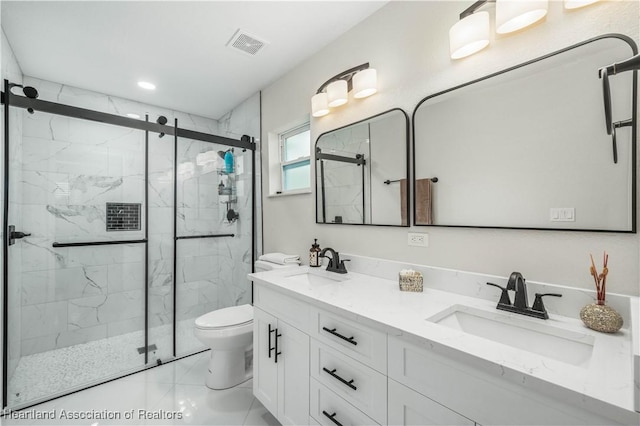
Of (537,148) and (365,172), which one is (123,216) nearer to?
(365,172)

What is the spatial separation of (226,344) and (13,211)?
1728 millimetres

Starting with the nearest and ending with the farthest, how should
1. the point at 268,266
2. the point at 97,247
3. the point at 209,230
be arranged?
the point at 268,266, the point at 97,247, the point at 209,230

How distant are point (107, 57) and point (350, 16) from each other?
191cm

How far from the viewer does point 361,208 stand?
6.21 feet

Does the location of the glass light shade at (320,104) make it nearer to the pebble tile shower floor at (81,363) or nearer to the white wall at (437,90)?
the white wall at (437,90)

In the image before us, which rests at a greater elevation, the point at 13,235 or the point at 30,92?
the point at 30,92

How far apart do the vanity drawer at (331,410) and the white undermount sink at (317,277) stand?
0.63m

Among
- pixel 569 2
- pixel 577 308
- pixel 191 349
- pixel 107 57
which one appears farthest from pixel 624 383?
pixel 107 57

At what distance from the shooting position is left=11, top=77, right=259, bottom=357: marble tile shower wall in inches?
85.7

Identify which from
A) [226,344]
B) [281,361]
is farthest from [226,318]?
[281,361]

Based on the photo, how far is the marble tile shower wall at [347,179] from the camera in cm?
189

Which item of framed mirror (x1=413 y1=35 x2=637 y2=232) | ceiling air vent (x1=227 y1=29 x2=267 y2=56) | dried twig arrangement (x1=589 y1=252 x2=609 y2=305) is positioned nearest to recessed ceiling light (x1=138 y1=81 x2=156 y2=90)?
Answer: ceiling air vent (x1=227 y1=29 x2=267 y2=56)

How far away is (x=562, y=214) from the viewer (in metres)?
1.10

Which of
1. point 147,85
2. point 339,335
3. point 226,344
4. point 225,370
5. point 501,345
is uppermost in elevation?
point 147,85
